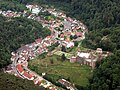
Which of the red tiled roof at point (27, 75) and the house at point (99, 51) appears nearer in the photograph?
the red tiled roof at point (27, 75)

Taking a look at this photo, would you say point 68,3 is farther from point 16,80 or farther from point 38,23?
point 16,80

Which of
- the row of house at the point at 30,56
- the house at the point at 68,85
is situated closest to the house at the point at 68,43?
the row of house at the point at 30,56

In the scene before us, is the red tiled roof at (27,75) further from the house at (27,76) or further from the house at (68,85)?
the house at (68,85)

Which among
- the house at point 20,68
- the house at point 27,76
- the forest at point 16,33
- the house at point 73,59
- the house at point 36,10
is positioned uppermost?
the house at point 36,10

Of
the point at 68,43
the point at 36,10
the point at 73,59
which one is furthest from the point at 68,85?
the point at 36,10

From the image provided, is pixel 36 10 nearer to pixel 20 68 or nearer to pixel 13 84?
pixel 20 68

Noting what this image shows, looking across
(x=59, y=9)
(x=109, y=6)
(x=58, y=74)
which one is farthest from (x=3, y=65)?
(x=59, y=9)

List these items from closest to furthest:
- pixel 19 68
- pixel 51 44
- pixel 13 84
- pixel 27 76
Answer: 1. pixel 13 84
2. pixel 27 76
3. pixel 19 68
4. pixel 51 44

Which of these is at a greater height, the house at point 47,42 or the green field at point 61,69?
the house at point 47,42
